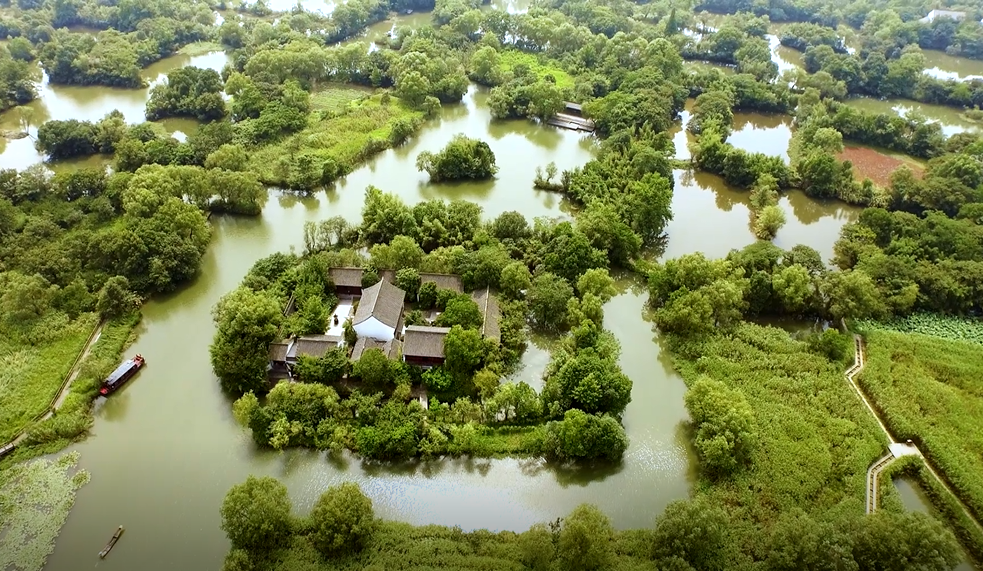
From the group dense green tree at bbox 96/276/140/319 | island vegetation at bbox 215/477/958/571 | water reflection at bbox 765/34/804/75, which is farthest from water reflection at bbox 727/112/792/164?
dense green tree at bbox 96/276/140/319

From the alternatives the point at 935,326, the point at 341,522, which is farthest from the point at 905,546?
the point at 341,522

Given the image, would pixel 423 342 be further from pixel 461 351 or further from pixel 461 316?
pixel 461 316

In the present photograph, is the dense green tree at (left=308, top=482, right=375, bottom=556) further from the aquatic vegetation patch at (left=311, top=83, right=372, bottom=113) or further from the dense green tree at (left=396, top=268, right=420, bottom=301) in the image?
the aquatic vegetation patch at (left=311, top=83, right=372, bottom=113)

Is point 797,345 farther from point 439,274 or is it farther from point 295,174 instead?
point 295,174

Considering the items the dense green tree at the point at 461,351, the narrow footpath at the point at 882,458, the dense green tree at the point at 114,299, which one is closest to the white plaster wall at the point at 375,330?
the dense green tree at the point at 461,351

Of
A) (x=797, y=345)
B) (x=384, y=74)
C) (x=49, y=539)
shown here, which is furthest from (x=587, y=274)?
(x=384, y=74)
